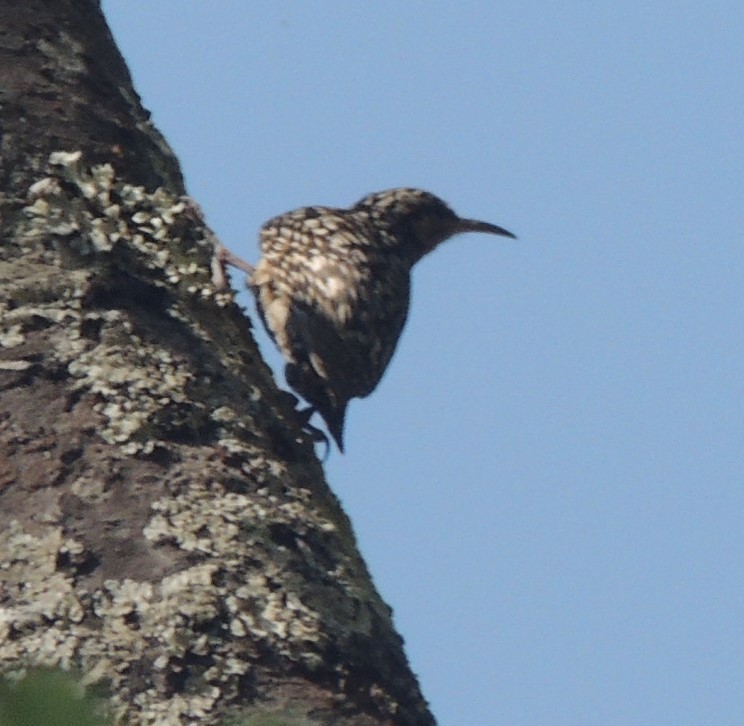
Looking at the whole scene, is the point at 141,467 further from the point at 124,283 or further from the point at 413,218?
the point at 413,218

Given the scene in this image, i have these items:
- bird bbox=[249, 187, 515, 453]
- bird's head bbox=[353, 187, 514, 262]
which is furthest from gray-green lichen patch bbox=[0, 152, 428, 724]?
bird's head bbox=[353, 187, 514, 262]

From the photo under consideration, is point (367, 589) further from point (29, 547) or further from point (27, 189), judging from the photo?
point (27, 189)

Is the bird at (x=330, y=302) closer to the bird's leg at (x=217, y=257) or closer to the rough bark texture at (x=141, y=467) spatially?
the bird's leg at (x=217, y=257)

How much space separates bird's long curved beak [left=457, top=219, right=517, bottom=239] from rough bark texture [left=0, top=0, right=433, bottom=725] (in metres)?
3.08

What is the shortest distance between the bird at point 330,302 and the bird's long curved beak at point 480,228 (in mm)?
1196

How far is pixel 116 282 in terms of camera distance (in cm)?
218

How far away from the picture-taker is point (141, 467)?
1.79 meters

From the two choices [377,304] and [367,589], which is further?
[377,304]

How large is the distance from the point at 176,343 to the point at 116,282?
16cm

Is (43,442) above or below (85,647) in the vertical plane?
above

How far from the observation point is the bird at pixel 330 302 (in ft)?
12.3

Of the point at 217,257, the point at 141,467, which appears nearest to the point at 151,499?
the point at 141,467

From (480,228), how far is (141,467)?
405 cm

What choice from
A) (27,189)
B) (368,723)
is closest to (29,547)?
(368,723)
